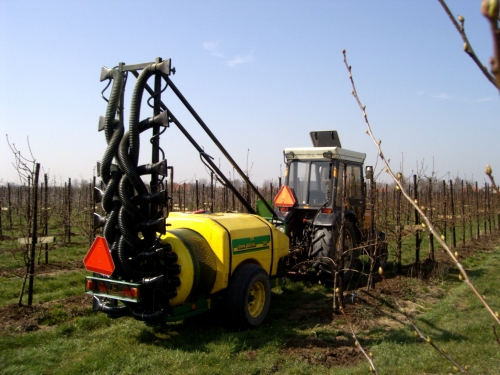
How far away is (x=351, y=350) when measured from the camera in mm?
5137

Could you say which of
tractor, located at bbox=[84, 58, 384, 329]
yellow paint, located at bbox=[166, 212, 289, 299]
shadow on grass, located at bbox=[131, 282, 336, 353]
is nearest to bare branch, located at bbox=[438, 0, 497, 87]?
tractor, located at bbox=[84, 58, 384, 329]

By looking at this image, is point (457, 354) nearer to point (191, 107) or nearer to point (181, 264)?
point (181, 264)

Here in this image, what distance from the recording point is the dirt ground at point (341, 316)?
5078mm

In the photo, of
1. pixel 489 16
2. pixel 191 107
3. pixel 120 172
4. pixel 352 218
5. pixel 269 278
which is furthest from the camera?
pixel 352 218

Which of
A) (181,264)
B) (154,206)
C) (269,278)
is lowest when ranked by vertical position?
(269,278)

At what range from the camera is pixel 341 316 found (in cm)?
634

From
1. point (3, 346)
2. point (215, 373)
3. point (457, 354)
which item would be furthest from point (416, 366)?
point (3, 346)

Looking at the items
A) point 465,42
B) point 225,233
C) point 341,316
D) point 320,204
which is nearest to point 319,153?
point 320,204

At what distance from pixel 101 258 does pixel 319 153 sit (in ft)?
16.9

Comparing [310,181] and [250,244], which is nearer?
[250,244]

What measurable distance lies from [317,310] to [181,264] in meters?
2.69

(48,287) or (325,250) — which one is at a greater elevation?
(325,250)

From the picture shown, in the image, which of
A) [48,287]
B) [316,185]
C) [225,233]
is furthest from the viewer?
[316,185]

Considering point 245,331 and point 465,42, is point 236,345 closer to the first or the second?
point 245,331
